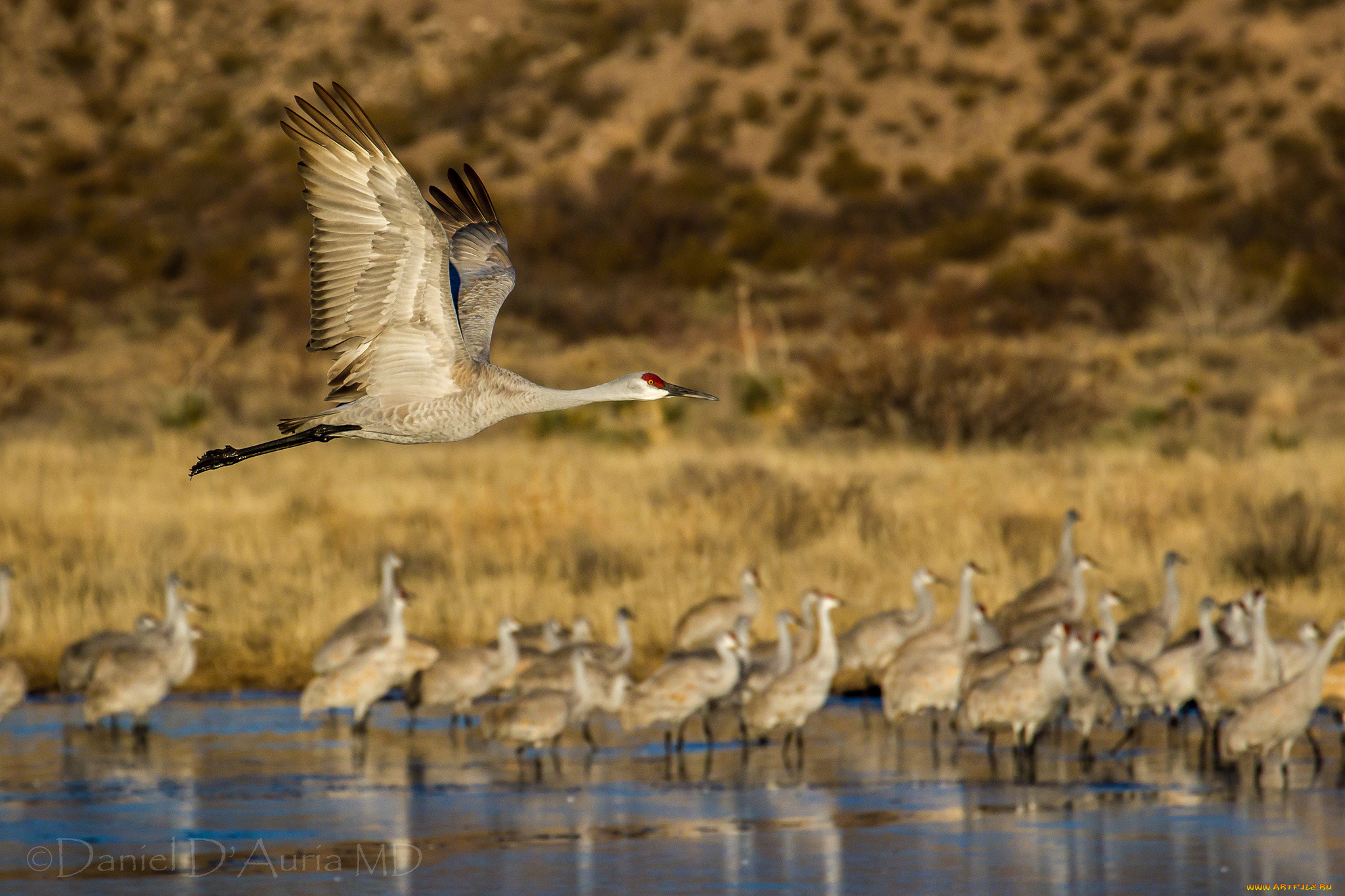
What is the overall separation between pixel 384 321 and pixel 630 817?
2.89m

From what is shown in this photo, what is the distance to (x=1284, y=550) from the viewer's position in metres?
16.4

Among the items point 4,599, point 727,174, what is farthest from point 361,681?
point 727,174

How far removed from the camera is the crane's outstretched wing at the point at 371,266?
9.18 meters

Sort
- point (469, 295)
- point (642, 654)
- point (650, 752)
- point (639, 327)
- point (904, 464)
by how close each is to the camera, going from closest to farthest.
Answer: point (469, 295)
point (650, 752)
point (642, 654)
point (904, 464)
point (639, 327)

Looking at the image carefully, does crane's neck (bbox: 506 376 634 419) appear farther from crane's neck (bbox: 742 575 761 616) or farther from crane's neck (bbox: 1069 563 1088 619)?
crane's neck (bbox: 1069 563 1088 619)

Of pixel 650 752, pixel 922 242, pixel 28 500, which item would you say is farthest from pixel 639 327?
pixel 650 752

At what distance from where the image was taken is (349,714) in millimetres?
14031

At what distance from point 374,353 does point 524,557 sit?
8071mm

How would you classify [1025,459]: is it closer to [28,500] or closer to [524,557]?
[524,557]

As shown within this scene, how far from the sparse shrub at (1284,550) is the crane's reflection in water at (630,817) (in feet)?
11.7

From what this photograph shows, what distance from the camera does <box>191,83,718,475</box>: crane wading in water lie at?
9219 millimetres

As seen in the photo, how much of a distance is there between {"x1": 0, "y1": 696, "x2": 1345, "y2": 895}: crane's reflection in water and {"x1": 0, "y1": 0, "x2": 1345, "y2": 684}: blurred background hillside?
134 inches

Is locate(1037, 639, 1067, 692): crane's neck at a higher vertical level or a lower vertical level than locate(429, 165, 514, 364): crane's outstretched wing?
lower

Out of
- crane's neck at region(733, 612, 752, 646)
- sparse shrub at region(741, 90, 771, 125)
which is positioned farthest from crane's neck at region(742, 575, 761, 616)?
sparse shrub at region(741, 90, 771, 125)
